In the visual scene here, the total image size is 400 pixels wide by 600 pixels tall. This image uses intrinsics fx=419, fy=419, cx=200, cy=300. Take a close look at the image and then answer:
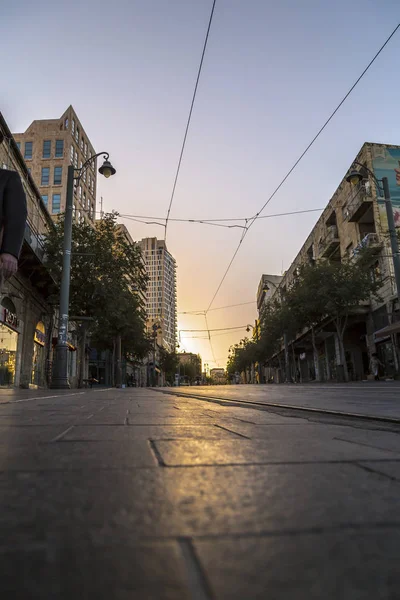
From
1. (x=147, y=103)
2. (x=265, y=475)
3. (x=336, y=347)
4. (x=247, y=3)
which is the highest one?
(x=147, y=103)

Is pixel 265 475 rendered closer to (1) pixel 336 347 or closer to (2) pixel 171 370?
(1) pixel 336 347

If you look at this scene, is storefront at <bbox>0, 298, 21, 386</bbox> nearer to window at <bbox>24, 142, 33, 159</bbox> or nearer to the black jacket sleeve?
the black jacket sleeve

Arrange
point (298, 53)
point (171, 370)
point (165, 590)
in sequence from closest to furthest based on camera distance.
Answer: point (165, 590) < point (298, 53) < point (171, 370)

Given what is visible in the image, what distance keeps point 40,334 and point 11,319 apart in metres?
5.67

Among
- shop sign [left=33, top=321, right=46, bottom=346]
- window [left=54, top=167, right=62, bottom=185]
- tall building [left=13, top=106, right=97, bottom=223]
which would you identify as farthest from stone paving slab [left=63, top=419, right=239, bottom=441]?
window [left=54, top=167, right=62, bottom=185]

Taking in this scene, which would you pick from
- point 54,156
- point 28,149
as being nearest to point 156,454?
point 54,156

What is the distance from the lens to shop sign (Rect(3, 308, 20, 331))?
18.0m

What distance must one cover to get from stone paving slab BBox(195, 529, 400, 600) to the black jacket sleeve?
12.4 ft

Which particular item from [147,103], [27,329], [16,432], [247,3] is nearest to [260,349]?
[27,329]

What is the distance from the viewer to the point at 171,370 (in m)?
83.5

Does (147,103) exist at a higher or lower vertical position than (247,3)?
higher

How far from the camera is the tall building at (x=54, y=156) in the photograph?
44906mm

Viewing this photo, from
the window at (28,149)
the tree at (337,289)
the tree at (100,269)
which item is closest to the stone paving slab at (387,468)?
the tree at (100,269)

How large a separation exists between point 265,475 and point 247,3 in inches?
494
